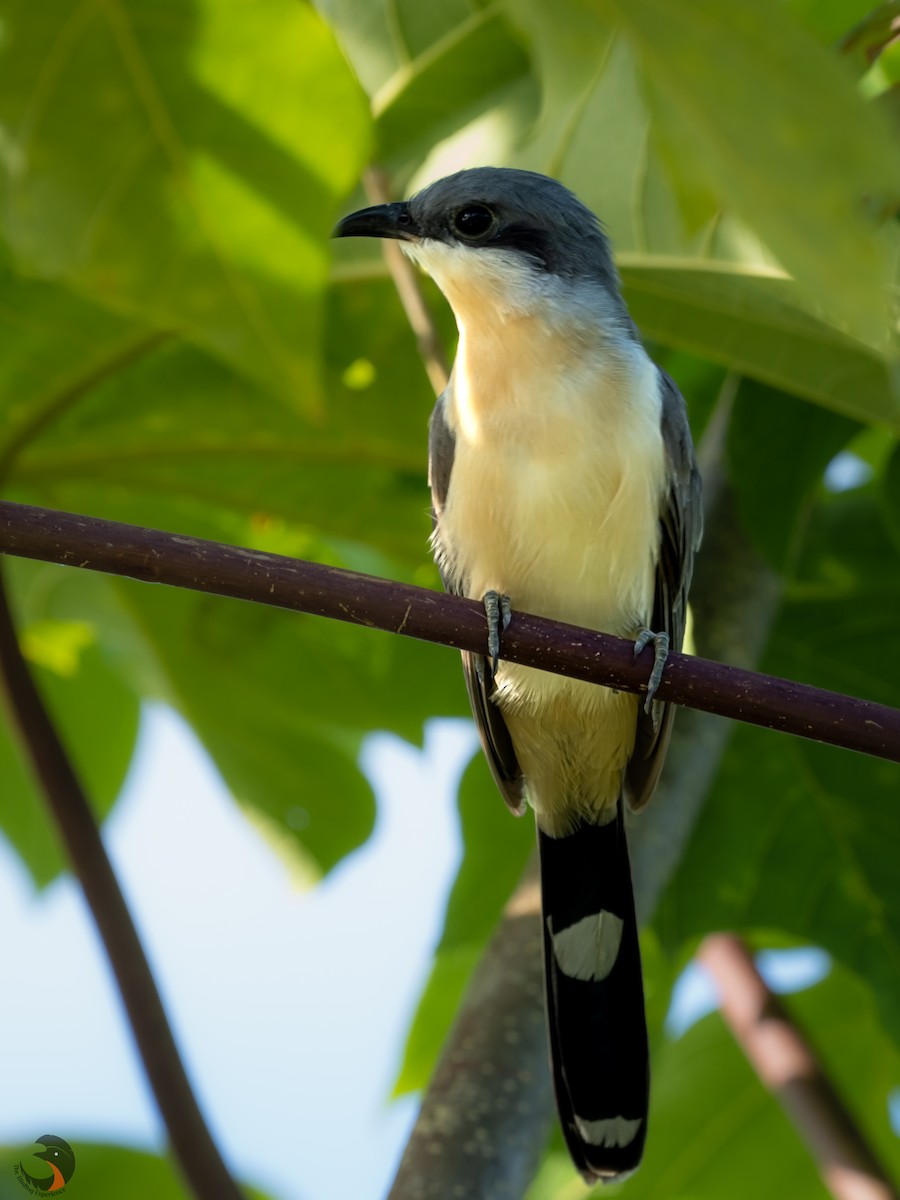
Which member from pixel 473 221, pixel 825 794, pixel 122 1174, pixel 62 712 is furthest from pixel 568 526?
pixel 62 712

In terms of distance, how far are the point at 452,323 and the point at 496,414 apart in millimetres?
826

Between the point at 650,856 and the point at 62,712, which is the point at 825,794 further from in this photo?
the point at 62,712

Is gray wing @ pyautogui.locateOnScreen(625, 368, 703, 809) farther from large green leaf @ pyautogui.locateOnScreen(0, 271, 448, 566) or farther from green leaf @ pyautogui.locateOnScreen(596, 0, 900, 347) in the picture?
green leaf @ pyautogui.locateOnScreen(596, 0, 900, 347)

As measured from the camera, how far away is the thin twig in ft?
11.3

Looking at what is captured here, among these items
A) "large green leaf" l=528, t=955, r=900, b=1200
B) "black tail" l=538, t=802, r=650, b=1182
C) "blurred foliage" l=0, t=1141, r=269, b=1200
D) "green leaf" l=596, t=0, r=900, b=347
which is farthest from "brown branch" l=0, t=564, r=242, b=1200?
"green leaf" l=596, t=0, r=900, b=347

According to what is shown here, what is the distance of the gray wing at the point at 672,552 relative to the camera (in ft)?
10.9

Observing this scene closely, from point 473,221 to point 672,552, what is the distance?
94 cm

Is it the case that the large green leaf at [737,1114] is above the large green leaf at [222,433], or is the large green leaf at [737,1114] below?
below

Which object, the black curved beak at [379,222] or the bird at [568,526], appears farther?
the black curved beak at [379,222]

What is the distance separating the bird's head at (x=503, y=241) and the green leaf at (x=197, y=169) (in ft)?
1.83

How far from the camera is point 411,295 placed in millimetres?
3477

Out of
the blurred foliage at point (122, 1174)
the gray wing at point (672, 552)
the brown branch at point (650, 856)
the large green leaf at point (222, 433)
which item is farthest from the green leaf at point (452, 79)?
the blurred foliage at point (122, 1174)

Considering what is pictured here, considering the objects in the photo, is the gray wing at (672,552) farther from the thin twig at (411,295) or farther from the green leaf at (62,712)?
the green leaf at (62,712)

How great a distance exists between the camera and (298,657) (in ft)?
14.1
